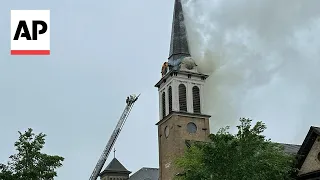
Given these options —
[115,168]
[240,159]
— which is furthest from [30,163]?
[115,168]

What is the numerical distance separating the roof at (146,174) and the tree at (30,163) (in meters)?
56.7

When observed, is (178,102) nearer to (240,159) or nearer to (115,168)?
(240,159)

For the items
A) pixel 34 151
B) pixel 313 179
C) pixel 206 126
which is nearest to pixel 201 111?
pixel 206 126

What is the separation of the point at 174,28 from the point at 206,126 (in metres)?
13.9

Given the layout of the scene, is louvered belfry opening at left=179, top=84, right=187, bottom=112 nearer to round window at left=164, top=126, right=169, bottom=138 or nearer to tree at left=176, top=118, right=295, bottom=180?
round window at left=164, top=126, right=169, bottom=138

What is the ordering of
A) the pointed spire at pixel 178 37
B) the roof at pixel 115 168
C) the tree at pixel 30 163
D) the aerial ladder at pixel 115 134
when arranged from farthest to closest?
the roof at pixel 115 168 → the aerial ladder at pixel 115 134 → the pointed spire at pixel 178 37 → the tree at pixel 30 163

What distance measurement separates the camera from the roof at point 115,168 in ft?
326

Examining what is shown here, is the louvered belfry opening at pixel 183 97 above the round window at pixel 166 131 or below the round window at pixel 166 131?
above

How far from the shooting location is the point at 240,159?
33.6 m

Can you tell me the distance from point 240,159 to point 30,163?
13.2m

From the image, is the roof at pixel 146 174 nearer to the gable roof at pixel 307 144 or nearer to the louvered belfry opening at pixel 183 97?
the louvered belfry opening at pixel 183 97

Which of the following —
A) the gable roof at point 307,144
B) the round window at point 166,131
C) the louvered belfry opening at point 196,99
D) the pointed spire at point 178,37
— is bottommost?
the gable roof at point 307,144

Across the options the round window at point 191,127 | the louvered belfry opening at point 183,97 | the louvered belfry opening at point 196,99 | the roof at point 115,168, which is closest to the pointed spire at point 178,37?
the louvered belfry opening at point 183,97

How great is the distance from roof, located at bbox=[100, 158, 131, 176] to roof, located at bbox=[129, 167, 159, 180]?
22.7 ft
